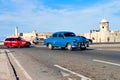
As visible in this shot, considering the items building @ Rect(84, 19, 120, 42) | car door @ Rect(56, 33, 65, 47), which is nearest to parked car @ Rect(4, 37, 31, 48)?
car door @ Rect(56, 33, 65, 47)

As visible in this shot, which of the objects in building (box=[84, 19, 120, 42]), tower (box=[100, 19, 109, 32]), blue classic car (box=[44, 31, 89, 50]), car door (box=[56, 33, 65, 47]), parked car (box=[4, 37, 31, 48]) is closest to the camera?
blue classic car (box=[44, 31, 89, 50])

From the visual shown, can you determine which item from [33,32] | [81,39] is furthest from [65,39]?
[33,32]

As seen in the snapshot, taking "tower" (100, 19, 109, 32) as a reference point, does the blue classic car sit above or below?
below

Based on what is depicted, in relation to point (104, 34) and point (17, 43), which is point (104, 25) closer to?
point (104, 34)

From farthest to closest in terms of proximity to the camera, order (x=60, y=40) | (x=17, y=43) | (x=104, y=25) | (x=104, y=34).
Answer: (x=104, y=25)
(x=104, y=34)
(x=17, y=43)
(x=60, y=40)

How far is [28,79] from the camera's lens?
1162 centimetres

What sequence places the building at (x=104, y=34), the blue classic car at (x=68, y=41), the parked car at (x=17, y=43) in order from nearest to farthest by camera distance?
the blue classic car at (x=68, y=41), the parked car at (x=17, y=43), the building at (x=104, y=34)

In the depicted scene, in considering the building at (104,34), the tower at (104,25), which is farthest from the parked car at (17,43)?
the tower at (104,25)

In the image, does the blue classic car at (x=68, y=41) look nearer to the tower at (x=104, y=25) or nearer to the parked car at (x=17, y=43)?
the parked car at (x=17, y=43)

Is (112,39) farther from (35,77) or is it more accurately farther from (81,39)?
(35,77)

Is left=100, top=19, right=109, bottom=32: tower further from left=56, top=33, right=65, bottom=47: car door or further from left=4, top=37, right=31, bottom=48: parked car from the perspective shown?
left=56, top=33, right=65, bottom=47: car door

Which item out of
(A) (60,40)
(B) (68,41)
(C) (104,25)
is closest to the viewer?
(B) (68,41)

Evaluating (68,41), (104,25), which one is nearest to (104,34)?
(104,25)

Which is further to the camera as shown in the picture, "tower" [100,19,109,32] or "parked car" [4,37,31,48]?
"tower" [100,19,109,32]
